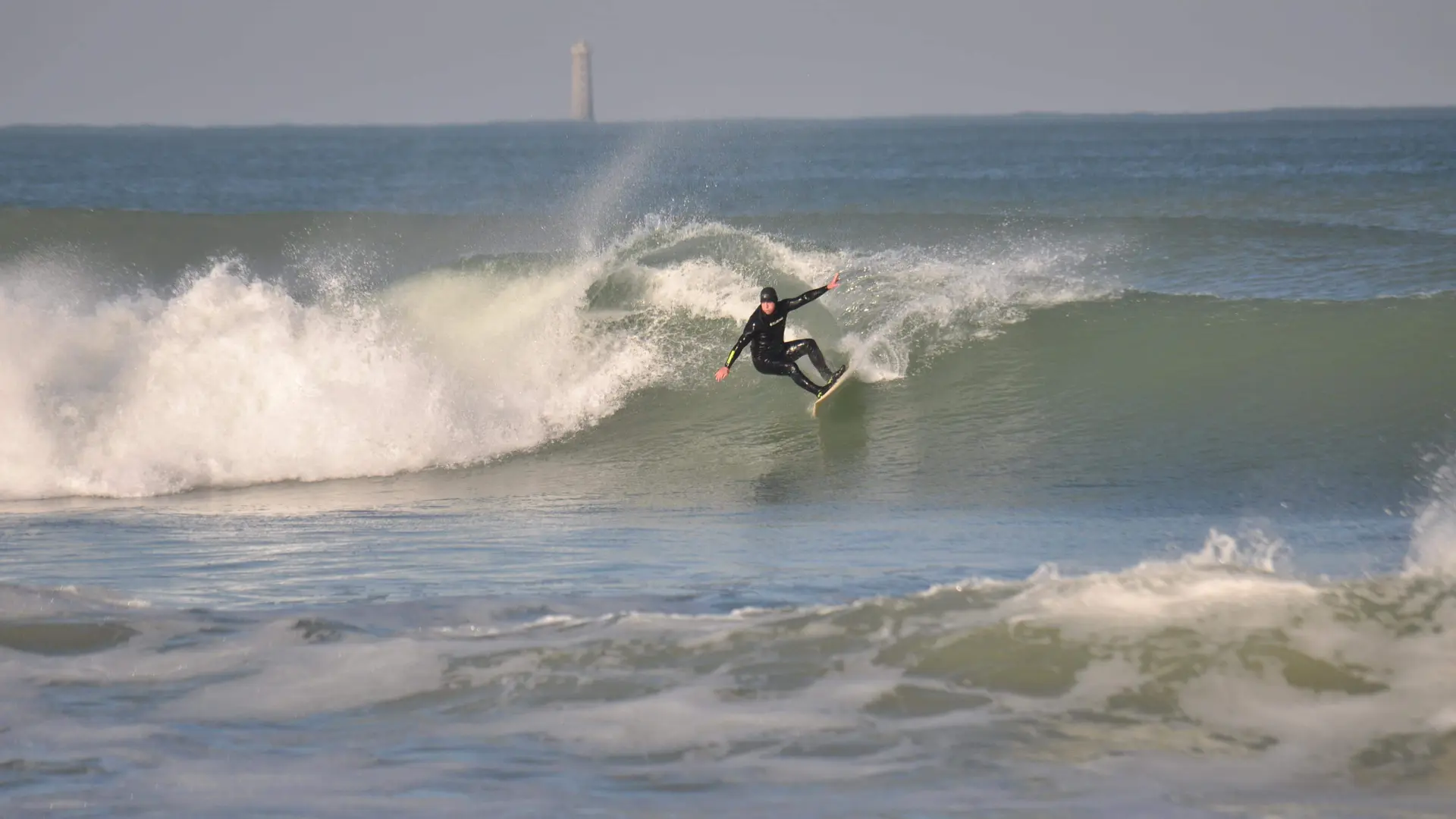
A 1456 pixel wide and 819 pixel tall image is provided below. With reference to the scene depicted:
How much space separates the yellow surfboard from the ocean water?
0.36ft

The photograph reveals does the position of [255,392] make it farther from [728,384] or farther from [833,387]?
[833,387]

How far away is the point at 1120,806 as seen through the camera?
4867 millimetres

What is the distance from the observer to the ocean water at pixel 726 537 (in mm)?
5289

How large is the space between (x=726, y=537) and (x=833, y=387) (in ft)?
13.3

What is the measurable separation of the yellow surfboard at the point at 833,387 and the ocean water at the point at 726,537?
11cm

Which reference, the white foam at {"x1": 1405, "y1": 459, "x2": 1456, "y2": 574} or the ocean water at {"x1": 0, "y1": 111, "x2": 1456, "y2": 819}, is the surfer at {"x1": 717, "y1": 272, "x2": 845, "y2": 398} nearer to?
the ocean water at {"x1": 0, "y1": 111, "x2": 1456, "y2": 819}

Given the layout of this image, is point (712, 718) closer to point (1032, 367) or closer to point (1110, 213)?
point (1032, 367)

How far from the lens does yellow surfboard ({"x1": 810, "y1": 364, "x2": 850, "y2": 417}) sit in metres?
12.9

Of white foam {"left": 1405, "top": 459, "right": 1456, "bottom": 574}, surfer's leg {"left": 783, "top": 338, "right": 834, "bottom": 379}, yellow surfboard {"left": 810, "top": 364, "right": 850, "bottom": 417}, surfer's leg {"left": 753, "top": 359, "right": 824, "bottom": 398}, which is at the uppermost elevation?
surfer's leg {"left": 783, "top": 338, "right": 834, "bottom": 379}

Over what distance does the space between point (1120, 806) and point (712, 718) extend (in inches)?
60.7

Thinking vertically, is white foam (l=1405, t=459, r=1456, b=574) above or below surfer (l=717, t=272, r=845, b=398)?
below

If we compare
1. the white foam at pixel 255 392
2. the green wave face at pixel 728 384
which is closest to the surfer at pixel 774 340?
the green wave face at pixel 728 384

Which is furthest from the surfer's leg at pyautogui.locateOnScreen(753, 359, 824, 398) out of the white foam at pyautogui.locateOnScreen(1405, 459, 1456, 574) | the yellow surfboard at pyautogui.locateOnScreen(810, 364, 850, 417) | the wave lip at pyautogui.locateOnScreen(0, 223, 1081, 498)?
the white foam at pyautogui.locateOnScreen(1405, 459, 1456, 574)

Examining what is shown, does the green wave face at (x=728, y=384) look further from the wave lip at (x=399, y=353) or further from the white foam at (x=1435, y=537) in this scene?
the white foam at (x=1435, y=537)
